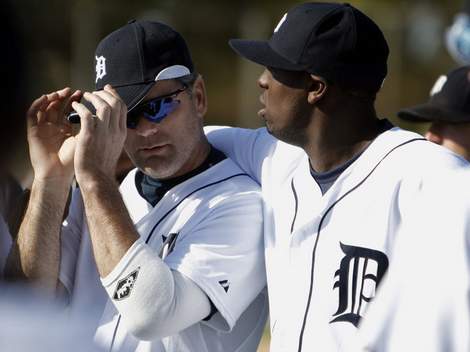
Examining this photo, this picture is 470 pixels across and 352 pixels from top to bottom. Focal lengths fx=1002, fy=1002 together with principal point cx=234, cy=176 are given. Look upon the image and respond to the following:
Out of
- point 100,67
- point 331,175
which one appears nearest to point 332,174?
point 331,175

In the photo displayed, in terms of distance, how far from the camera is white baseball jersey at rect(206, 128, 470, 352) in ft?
9.66

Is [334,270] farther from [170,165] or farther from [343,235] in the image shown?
[170,165]

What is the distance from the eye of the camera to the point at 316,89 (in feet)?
10.5

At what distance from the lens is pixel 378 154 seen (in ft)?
10.2

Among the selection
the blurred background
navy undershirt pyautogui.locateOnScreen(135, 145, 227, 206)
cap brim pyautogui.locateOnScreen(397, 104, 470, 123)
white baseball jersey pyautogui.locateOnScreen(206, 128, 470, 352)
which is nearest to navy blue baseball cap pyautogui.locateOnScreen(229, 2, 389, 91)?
white baseball jersey pyautogui.locateOnScreen(206, 128, 470, 352)

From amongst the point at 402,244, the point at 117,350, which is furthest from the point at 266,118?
the point at 402,244

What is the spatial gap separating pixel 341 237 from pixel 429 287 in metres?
1.27

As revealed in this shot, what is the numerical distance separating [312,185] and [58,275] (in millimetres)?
1035

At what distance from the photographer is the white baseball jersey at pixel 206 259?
3.34m

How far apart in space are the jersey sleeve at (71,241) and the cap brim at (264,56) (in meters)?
0.94

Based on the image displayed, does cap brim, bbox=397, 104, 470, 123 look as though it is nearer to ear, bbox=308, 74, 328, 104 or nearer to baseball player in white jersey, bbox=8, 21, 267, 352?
baseball player in white jersey, bbox=8, 21, 267, 352

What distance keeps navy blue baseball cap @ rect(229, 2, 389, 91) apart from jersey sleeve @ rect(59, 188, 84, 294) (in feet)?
3.46

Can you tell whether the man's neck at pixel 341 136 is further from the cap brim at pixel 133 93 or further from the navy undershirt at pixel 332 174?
the cap brim at pixel 133 93

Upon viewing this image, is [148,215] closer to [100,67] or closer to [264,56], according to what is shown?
[100,67]
